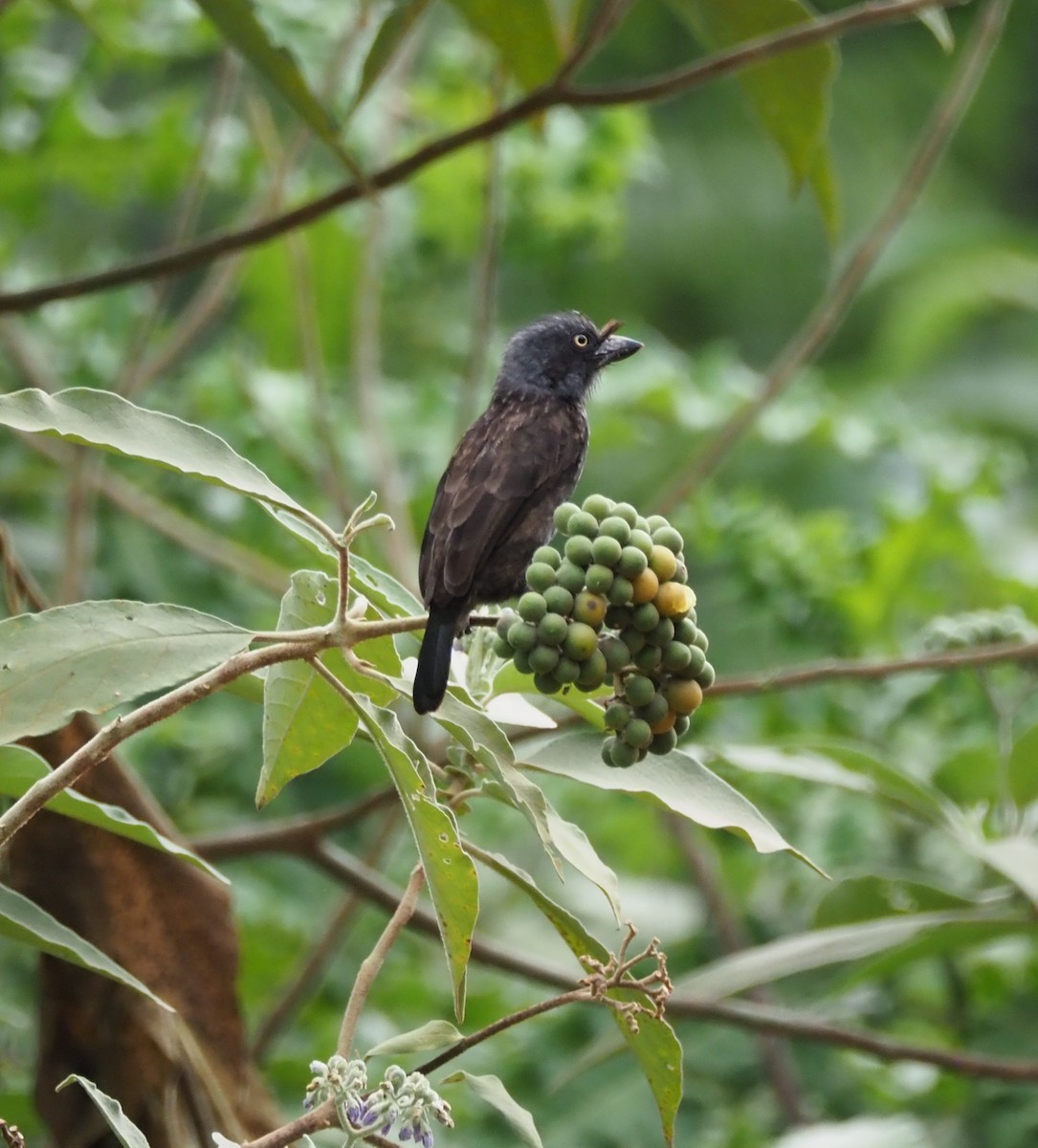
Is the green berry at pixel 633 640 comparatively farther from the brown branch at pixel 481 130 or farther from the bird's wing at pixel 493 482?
the brown branch at pixel 481 130

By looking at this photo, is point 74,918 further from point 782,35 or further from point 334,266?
point 334,266

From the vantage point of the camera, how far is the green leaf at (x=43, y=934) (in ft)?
4.30

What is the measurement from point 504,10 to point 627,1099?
5.80 ft

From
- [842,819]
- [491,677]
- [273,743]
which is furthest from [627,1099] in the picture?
[273,743]

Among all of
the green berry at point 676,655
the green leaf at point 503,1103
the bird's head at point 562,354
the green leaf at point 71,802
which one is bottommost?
Answer: the green leaf at point 503,1103

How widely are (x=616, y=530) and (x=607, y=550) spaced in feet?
0.10

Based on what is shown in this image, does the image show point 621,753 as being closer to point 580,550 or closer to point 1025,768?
point 580,550

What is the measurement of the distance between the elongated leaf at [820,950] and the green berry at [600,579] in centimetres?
106

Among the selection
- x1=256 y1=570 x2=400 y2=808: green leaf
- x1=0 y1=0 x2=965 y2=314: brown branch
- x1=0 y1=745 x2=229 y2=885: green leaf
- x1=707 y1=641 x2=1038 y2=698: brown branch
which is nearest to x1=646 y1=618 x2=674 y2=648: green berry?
x1=256 y1=570 x2=400 y2=808: green leaf

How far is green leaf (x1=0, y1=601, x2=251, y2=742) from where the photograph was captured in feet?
3.90

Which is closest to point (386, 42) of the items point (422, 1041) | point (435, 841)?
point (435, 841)

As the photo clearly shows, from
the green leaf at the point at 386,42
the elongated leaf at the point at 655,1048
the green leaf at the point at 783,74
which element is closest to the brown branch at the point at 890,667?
the elongated leaf at the point at 655,1048

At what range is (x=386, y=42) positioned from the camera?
196 cm

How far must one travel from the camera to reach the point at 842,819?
9.95ft
